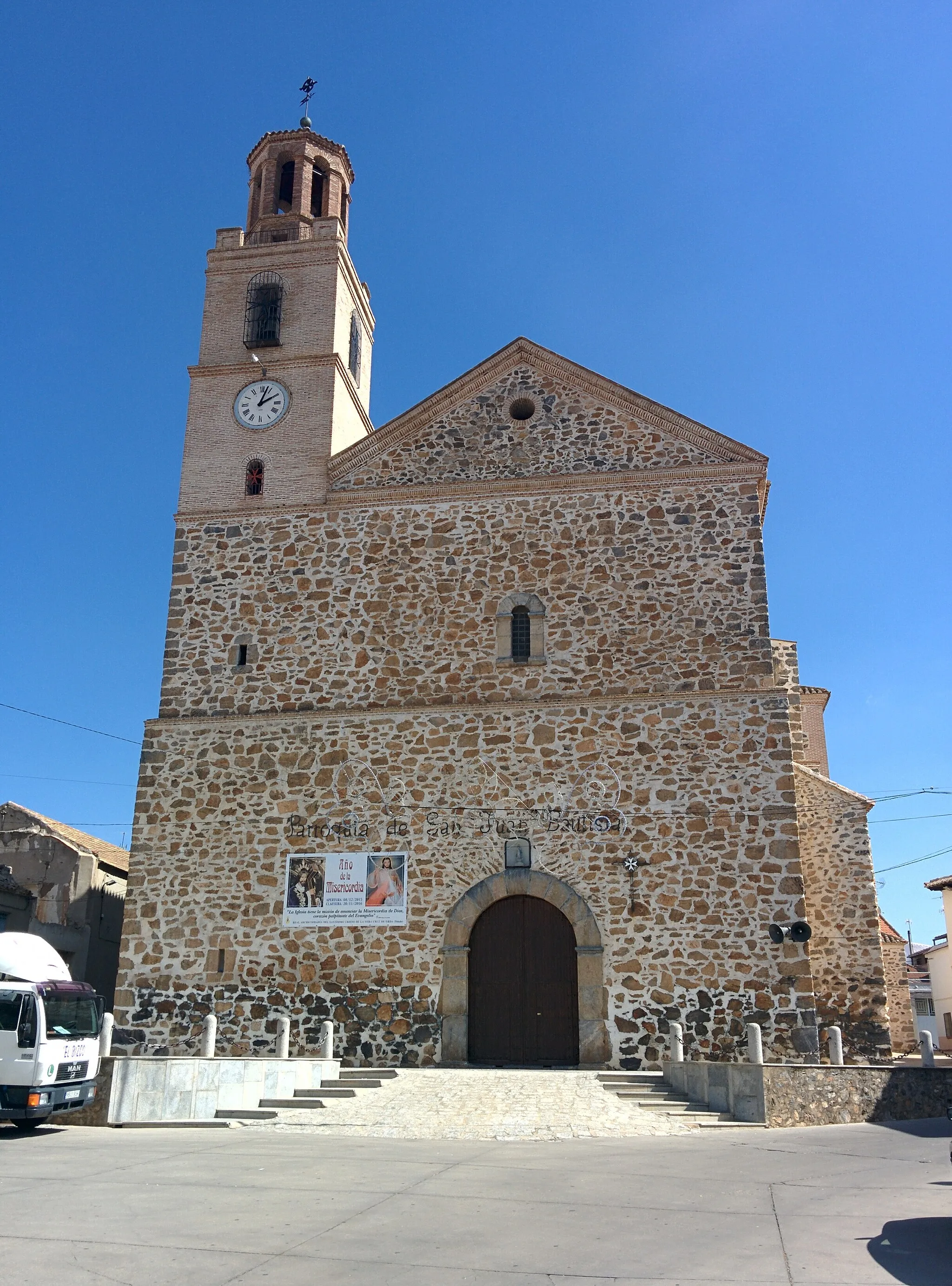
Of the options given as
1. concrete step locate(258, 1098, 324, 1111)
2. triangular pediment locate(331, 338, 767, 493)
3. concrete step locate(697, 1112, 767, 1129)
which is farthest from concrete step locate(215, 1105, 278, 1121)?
triangular pediment locate(331, 338, 767, 493)

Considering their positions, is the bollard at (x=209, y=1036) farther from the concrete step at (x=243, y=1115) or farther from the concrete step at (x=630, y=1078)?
the concrete step at (x=630, y=1078)

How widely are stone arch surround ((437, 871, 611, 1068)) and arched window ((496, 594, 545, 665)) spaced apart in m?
3.70

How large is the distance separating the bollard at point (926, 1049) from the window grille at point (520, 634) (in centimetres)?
838

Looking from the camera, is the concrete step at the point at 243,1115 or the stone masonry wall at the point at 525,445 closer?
the concrete step at the point at 243,1115

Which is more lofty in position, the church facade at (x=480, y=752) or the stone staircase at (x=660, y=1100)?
the church facade at (x=480, y=752)

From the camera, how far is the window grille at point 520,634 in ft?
61.7

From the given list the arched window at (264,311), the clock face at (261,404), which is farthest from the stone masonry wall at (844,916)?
the arched window at (264,311)

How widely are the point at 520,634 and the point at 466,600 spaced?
3.79 ft

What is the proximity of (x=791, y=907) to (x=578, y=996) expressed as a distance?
3.58 metres

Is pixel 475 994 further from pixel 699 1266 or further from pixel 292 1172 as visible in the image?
pixel 699 1266

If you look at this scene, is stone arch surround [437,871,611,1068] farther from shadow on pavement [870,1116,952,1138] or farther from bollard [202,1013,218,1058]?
shadow on pavement [870,1116,952,1138]

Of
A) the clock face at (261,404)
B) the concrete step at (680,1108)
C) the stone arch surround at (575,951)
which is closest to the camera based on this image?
the concrete step at (680,1108)

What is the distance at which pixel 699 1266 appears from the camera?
614cm

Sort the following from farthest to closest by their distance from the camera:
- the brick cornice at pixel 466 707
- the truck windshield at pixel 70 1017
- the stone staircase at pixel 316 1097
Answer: the brick cornice at pixel 466 707 < the stone staircase at pixel 316 1097 < the truck windshield at pixel 70 1017
